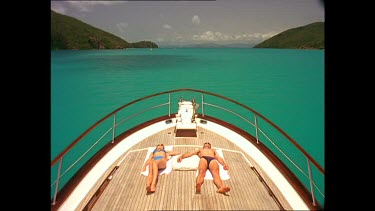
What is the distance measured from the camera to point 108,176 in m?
3.57

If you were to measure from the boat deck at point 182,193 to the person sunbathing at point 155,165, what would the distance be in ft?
0.35

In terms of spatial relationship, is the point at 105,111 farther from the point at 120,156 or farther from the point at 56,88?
the point at 120,156

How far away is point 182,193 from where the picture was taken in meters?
3.13

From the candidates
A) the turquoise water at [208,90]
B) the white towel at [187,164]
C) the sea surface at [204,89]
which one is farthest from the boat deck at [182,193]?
the sea surface at [204,89]

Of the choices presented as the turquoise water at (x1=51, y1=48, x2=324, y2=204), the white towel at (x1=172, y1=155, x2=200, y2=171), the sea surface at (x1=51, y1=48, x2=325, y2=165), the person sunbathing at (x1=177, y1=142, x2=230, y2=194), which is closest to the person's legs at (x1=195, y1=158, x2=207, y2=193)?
the person sunbathing at (x1=177, y1=142, x2=230, y2=194)

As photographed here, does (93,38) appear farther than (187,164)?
Yes

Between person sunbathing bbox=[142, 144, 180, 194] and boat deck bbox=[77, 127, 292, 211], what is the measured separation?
106mm

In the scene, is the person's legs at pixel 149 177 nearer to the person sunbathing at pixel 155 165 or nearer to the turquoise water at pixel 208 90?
the person sunbathing at pixel 155 165

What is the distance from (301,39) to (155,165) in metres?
122

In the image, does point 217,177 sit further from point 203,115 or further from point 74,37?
point 74,37

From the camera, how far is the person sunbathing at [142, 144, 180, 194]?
3.18m

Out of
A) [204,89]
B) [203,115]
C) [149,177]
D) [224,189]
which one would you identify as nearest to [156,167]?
[149,177]

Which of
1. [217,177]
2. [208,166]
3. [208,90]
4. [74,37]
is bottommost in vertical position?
[217,177]
